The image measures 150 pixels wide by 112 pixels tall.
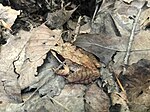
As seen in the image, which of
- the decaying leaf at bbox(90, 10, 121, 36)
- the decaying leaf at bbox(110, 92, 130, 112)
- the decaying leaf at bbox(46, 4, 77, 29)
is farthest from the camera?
the decaying leaf at bbox(46, 4, 77, 29)

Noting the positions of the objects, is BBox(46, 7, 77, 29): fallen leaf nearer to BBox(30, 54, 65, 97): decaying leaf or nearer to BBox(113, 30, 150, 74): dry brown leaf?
BBox(30, 54, 65, 97): decaying leaf

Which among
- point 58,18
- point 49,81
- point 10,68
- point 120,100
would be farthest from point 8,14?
point 120,100

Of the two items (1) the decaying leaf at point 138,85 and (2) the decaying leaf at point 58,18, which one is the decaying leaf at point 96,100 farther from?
(2) the decaying leaf at point 58,18

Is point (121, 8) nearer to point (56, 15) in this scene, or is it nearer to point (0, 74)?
point (56, 15)

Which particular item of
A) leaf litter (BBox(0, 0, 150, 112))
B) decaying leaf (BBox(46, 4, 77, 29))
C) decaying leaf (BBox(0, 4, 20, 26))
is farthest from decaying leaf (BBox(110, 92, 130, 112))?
decaying leaf (BBox(0, 4, 20, 26))

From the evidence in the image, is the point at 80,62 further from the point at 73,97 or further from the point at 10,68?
the point at 10,68

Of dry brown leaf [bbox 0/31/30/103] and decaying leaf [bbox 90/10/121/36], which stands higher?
decaying leaf [bbox 90/10/121/36]
